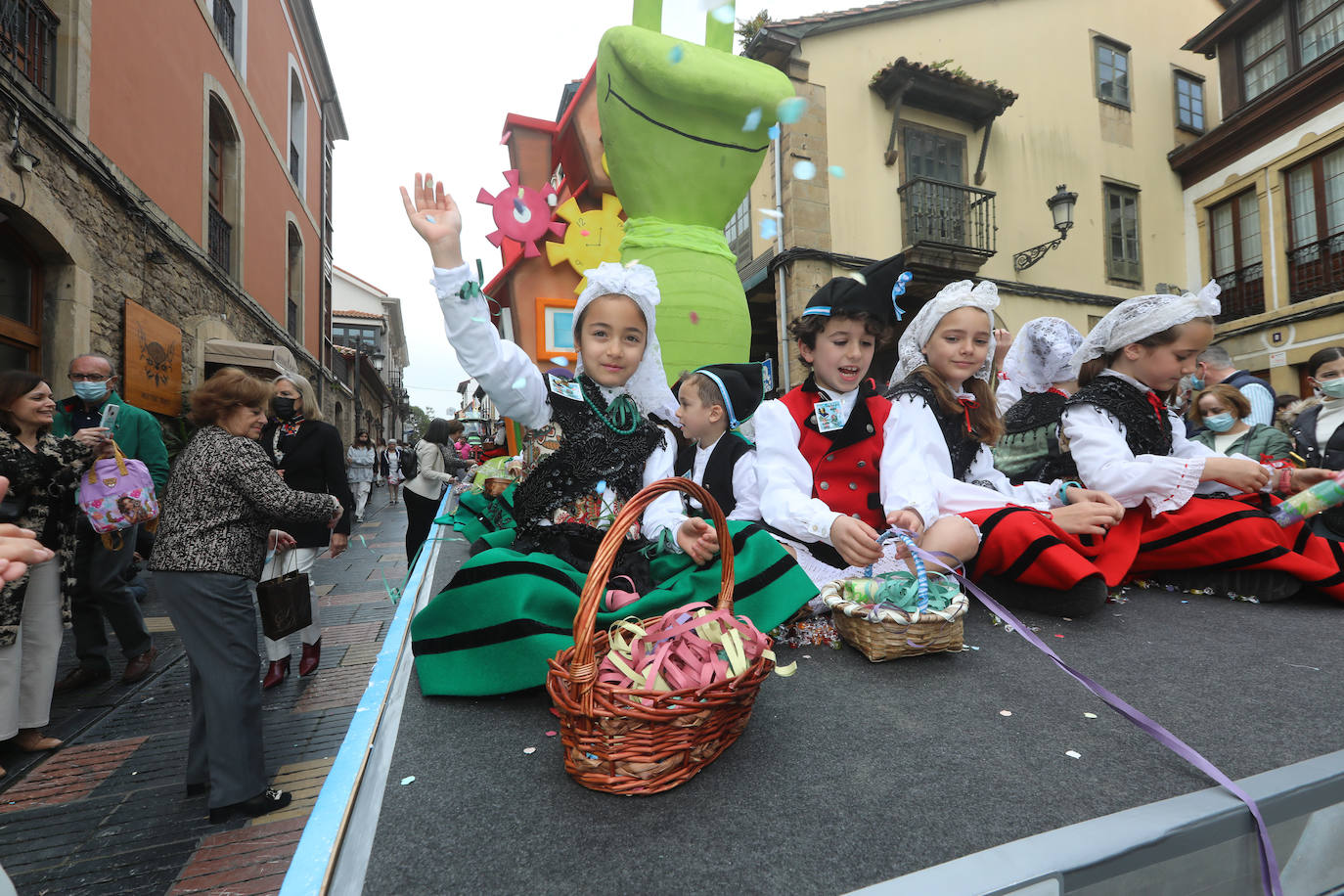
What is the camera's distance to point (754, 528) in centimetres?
202

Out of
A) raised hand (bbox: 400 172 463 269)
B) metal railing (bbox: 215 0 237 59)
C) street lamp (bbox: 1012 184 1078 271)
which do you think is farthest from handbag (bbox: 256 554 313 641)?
street lamp (bbox: 1012 184 1078 271)

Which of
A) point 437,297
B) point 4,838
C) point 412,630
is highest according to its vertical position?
point 437,297

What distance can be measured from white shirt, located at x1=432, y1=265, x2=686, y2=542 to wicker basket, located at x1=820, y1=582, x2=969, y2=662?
0.61 m

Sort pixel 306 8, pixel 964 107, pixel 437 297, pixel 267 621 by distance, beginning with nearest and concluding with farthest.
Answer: pixel 437 297
pixel 267 621
pixel 964 107
pixel 306 8

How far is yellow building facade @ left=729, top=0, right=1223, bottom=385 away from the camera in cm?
848

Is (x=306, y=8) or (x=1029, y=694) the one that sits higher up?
(x=306, y=8)

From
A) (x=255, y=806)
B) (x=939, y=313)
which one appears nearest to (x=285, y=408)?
(x=255, y=806)

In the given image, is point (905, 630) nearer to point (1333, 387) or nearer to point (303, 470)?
point (303, 470)

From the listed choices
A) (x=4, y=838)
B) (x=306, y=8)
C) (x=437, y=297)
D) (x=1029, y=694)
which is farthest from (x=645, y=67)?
(x=306, y=8)

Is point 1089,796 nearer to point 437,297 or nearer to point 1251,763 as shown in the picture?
point 1251,763

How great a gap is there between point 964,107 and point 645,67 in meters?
7.76

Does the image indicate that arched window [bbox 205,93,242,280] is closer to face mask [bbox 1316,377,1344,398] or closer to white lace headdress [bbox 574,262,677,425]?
white lace headdress [bbox 574,262,677,425]

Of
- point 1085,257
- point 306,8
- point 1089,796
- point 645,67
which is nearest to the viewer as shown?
point 1089,796

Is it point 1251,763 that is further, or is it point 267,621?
point 267,621
